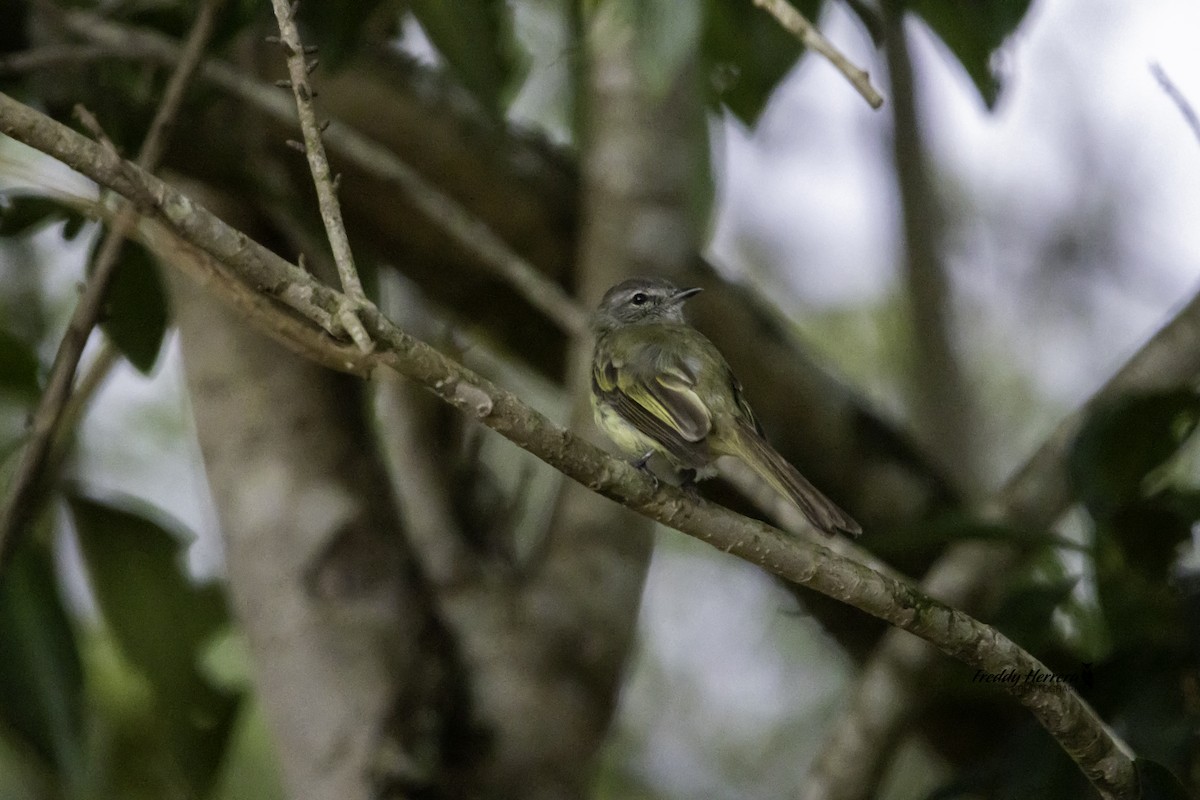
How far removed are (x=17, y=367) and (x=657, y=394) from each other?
6.09 ft

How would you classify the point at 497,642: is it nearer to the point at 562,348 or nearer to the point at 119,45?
the point at 562,348

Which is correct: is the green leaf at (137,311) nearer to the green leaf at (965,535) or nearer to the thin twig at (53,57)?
the thin twig at (53,57)

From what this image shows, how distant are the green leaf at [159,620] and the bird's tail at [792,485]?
1902 mm

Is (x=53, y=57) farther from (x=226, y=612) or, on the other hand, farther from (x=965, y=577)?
(x=965, y=577)

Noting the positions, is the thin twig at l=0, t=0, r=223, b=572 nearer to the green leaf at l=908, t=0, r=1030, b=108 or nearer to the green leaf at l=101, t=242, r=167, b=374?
the green leaf at l=101, t=242, r=167, b=374

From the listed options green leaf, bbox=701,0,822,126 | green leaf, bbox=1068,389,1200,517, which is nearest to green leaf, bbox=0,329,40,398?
green leaf, bbox=701,0,822,126

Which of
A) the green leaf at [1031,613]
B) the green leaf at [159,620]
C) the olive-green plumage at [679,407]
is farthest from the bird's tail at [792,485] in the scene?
the green leaf at [159,620]

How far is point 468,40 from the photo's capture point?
126 inches

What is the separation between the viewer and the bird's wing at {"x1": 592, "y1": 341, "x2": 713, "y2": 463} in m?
2.93

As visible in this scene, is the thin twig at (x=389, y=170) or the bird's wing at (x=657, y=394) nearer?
the bird's wing at (x=657, y=394)

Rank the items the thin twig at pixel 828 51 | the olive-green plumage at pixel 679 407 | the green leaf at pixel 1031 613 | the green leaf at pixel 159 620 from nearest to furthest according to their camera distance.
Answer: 1. the thin twig at pixel 828 51
2. the olive-green plumage at pixel 679 407
3. the green leaf at pixel 1031 613
4. the green leaf at pixel 159 620

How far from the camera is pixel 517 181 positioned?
453 centimetres

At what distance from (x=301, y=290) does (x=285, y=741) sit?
2.11m

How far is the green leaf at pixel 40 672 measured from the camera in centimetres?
343
